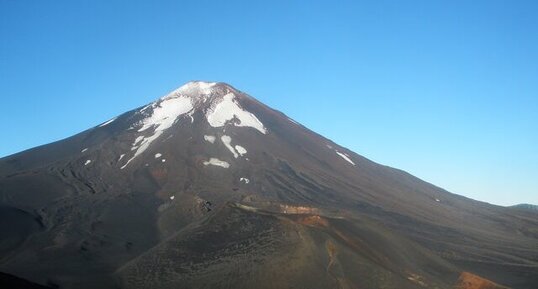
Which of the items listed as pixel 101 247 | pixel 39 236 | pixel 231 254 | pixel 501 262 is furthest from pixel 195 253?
pixel 501 262

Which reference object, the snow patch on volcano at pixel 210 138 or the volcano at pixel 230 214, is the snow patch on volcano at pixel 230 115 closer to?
the volcano at pixel 230 214

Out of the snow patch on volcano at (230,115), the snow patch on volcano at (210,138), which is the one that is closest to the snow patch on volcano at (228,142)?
the snow patch on volcano at (210,138)

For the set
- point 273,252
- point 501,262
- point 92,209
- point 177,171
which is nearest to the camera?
point 273,252

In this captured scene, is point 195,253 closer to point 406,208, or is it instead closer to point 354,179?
point 406,208

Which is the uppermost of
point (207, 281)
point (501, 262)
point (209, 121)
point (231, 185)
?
point (209, 121)

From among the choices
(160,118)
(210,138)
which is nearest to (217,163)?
(210,138)

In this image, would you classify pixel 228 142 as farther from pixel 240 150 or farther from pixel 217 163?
pixel 217 163
